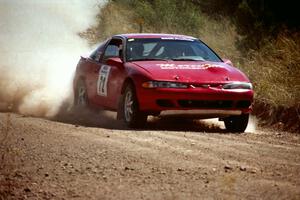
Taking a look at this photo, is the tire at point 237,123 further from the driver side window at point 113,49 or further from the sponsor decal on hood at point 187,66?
the driver side window at point 113,49

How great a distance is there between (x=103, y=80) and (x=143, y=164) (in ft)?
15.6

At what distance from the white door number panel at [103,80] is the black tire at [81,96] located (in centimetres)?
83

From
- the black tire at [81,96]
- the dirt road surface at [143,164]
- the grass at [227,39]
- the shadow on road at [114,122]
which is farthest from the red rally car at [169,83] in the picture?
the grass at [227,39]

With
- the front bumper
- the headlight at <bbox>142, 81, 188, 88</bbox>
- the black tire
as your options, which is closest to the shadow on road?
the black tire

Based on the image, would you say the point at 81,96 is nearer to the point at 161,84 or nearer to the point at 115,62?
the point at 115,62

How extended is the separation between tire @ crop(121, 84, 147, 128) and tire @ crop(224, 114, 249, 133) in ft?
4.49

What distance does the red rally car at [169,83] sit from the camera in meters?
10.8

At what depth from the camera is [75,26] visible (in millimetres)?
25766

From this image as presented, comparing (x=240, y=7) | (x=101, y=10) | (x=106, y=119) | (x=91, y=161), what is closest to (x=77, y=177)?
(x=91, y=161)

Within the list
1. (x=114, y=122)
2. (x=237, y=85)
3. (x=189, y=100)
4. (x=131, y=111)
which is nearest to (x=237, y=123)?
(x=237, y=85)

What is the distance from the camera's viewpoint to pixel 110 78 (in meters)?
11.9

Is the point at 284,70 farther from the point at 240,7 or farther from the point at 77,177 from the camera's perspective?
the point at 77,177

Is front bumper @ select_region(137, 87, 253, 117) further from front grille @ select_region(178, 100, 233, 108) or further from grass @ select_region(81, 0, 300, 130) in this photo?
grass @ select_region(81, 0, 300, 130)

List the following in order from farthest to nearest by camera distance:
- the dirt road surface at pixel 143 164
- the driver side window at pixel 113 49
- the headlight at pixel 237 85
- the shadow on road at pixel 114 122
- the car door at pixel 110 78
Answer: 1. the driver side window at pixel 113 49
2. the car door at pixel 110 78
3. the shadow on road at pixel 114 122
4. the headlight at pixel 237 85
5. the dirt road surface at pixel 143 164
